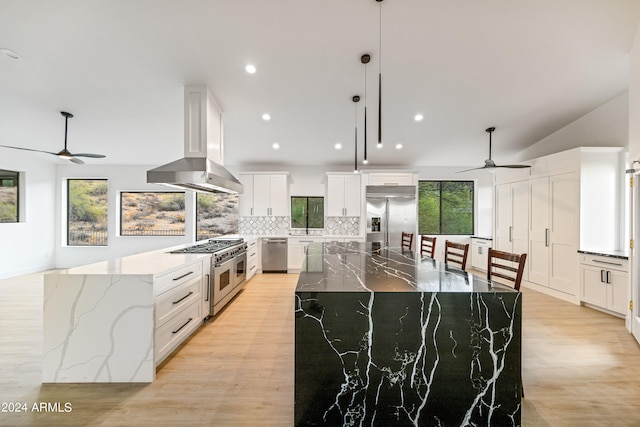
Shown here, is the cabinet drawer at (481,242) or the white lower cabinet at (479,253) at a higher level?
the cabinet drawer at (481,242)

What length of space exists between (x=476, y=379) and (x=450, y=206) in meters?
5.69

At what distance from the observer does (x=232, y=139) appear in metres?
5.12

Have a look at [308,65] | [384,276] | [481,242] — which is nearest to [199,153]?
[308,65]

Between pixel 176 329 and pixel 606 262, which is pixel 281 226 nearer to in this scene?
pixel 176 329

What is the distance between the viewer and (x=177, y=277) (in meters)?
2.52

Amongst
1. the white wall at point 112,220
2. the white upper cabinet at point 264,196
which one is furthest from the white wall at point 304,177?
the white wall at point 112,220

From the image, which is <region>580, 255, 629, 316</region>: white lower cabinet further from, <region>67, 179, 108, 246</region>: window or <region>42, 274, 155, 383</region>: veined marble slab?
<region>67, 179, 108, 246</region>: window

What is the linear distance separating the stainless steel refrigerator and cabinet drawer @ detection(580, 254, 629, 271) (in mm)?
2637

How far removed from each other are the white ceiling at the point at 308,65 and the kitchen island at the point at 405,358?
258cm

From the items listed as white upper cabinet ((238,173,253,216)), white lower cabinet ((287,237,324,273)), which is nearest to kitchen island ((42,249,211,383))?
white lower cabinet ((287,237,324,273))

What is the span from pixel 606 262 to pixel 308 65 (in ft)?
15.8

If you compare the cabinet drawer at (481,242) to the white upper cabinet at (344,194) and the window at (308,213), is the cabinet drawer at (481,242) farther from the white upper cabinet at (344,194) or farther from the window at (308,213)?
the window at (308,213)

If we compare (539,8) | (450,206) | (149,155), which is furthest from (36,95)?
(450,206)

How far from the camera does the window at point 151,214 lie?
21.2 feet
